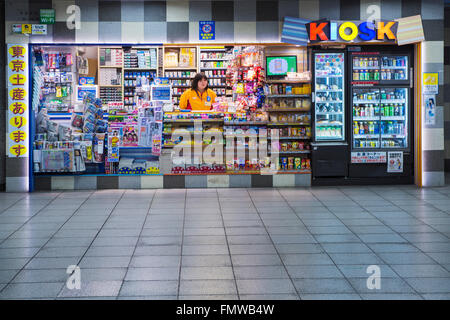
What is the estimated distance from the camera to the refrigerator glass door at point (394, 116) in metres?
9.98

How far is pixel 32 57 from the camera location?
949cm

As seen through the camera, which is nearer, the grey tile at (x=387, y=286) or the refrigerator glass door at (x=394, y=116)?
the grey tile at (x=387, y=286)

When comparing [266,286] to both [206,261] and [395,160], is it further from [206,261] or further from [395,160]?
[395,160]

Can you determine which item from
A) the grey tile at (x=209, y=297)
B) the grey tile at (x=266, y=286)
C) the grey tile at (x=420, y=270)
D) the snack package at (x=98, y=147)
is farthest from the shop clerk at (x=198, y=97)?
the grey tile at (x=209, y=297)

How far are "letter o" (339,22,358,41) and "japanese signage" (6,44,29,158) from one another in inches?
208

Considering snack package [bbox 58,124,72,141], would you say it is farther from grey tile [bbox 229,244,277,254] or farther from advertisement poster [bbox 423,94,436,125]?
advertisement poster [bbox 423,94,436,125]

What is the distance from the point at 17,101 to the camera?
9398mm

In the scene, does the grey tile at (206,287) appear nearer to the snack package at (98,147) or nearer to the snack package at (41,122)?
the snack package at (98,147)

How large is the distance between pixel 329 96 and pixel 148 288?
20.8 feet

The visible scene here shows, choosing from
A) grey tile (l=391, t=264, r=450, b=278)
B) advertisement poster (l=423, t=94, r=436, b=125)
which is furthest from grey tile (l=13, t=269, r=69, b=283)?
advertisement poster (l=423, t=94, r=436, b=125)

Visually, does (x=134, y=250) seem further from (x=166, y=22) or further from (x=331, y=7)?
(x=331, y=7)

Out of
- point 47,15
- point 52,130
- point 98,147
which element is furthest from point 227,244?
point 47,15
